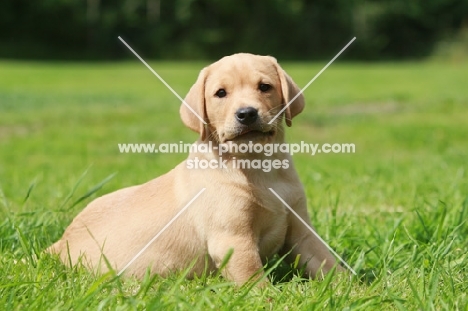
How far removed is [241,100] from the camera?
323 cm

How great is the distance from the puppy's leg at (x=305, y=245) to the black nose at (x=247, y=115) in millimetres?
507

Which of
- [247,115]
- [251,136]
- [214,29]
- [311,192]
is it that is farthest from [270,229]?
[214,29]

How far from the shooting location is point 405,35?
1549 inches

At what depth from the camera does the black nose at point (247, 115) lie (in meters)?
3.14

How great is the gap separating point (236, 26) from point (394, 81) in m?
17.9

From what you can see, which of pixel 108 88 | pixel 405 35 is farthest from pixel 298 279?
pixel 405 35

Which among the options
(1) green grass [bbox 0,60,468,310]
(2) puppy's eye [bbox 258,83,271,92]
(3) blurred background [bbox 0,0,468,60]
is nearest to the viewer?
(1) green grass [bbox 0,60,468,310]

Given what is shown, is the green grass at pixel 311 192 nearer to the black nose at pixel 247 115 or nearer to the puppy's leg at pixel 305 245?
the puppy's leg at pixel 305 245

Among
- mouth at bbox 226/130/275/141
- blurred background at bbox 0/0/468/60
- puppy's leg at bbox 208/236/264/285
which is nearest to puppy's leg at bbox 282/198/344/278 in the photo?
puppy's leg at bbox 208/236/264/285

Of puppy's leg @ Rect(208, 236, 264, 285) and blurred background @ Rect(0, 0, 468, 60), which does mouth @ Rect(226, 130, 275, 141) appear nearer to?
puppy's leg @ Rect(208, 236, 264, 285)

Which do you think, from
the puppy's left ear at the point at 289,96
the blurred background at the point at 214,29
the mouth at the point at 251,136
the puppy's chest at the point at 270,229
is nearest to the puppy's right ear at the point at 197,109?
the mouth at the point at 251,136

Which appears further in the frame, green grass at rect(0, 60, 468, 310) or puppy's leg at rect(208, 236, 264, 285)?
puppy's leg at rect(208, 236, 264, 285)

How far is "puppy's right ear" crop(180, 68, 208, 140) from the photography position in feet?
11.2

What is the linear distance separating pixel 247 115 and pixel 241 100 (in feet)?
0.38
